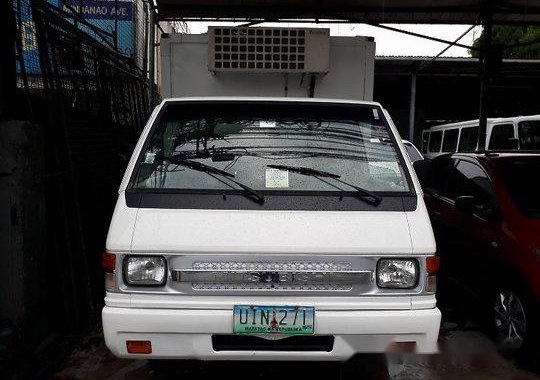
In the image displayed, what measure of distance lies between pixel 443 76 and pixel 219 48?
15002 mm

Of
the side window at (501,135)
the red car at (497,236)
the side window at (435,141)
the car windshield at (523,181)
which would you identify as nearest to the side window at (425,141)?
the side window at (435,141)

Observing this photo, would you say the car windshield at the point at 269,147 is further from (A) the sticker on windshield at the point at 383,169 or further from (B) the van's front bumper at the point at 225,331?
(B) the van's front bumper at the point at 225,331

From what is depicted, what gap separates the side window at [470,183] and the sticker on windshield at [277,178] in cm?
223

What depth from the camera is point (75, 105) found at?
16.5 feet

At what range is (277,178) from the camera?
3154mm

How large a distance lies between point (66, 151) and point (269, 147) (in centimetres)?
188

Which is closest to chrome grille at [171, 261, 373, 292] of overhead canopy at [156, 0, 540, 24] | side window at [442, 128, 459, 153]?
overhead canopy at [156, 0, 540, 24]

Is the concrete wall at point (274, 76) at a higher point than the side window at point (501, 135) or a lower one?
higher

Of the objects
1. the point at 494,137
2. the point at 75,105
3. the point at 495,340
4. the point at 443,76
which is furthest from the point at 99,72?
the point at 443,76

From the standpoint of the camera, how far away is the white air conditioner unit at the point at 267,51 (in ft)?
14.2

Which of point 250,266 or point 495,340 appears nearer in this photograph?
point 250,266

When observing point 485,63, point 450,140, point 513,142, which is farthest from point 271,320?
point 450,140

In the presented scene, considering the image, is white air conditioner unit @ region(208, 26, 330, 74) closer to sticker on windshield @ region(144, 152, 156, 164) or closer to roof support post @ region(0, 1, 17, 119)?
sticker on windshield @ region(144, 152, 156, 164)

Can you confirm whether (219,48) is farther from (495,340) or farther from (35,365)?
(495,340)
